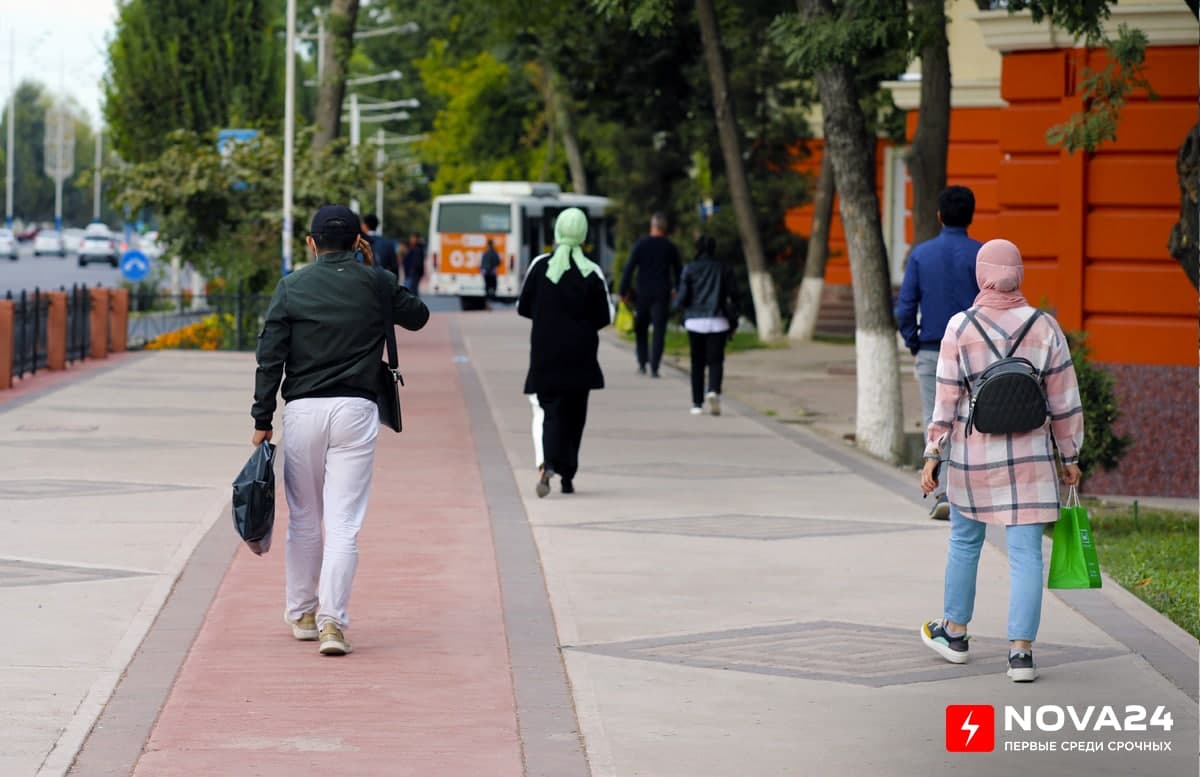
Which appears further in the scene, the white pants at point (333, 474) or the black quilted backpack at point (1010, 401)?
the white pants at point (333, 474)

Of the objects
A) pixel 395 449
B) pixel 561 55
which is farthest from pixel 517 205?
pixel 395 449

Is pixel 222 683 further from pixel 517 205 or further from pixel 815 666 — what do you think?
pixel 517 205

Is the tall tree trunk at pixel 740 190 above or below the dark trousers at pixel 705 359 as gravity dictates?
above

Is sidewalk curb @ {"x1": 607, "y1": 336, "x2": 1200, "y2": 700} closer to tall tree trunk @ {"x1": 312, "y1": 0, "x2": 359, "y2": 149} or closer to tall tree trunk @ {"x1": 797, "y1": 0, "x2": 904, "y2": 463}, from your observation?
tall tree trunk @ {"x1": 797, "y1": 0, "x2": 904, "y2": 463}

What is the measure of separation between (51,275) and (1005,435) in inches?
2516

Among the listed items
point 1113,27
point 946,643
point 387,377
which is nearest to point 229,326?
point 1113,27

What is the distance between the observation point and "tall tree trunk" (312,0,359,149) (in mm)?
29328

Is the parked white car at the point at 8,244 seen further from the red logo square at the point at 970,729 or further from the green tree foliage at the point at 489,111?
the red logo square at the point at 970,729

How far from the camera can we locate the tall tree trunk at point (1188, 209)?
1373 cm

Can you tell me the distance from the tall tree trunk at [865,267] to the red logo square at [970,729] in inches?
384

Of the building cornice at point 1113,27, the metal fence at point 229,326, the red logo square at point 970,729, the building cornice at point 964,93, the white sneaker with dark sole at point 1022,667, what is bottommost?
the red logo square at point 970,729

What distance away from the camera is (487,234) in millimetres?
53781

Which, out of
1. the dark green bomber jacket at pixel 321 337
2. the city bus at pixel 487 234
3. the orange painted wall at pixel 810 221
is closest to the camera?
the dark green bomber jacket at pixel 321 337

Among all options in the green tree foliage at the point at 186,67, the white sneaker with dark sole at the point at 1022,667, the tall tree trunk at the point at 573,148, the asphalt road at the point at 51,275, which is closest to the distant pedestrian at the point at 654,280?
the white sneaker with dark sole at the point at 1022,667
